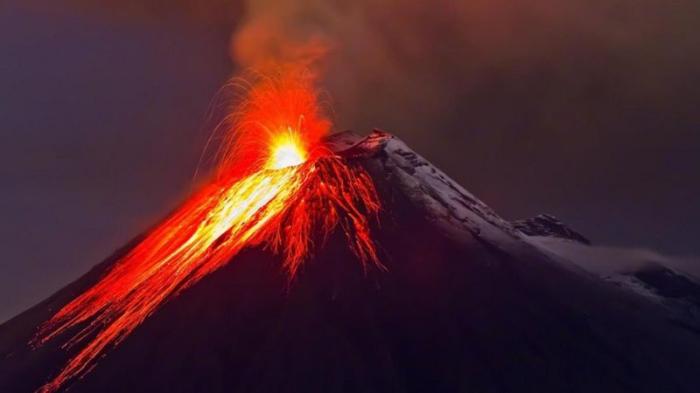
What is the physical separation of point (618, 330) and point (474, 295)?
7.21 metres

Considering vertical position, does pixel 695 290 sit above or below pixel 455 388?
above

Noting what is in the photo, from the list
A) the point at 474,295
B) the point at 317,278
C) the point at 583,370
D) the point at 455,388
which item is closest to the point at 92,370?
the point at 317,278

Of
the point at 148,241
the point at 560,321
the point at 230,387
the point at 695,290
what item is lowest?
the point at 230,387

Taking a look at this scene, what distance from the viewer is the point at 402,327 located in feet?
115

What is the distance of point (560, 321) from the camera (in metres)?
37.8

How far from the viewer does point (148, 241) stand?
49125 mm

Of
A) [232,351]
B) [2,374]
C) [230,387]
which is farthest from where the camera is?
[2,374]

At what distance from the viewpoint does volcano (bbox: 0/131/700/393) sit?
104ft

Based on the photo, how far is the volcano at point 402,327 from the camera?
3178 cm

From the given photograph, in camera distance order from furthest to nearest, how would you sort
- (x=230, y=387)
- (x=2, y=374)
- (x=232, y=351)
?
(x=2, y=374) < (x=232, y=351) < (x=230, y=387)

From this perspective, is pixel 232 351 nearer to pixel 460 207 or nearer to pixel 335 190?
pixel 335 190

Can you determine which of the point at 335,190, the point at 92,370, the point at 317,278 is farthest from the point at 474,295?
the point at 92,370

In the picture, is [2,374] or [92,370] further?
[2,374]

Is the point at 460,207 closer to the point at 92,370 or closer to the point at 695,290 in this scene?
the point at 92,370
